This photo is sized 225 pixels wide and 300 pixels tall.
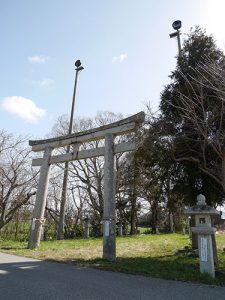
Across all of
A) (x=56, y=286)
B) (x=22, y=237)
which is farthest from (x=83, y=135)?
(x=22, y=237)

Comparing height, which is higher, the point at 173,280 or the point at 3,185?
the point at 3,185

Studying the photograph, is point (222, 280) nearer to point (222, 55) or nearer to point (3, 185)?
point (222, 55)

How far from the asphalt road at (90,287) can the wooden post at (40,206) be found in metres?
5.46

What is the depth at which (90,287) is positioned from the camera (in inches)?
233

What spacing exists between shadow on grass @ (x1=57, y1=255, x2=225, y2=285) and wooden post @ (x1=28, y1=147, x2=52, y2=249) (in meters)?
3.76

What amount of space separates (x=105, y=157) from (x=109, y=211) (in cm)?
215

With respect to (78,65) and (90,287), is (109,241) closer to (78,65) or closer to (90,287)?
(90,287)

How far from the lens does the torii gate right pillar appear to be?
393 inches

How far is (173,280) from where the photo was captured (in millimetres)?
6891

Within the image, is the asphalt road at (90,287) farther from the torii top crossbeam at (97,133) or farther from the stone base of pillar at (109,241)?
the torii top crossbeam at (97,133)

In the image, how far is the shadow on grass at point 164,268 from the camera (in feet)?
23.0

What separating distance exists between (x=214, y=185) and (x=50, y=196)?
20.0m

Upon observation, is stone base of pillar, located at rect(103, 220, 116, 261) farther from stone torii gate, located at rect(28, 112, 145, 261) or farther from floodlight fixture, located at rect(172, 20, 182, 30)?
floodlight fixture, located at rect(172, 20, 182, 30)

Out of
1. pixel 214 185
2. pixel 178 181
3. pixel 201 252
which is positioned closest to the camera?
pixel 201 252
